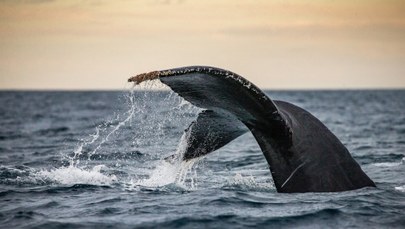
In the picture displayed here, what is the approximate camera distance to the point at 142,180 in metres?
9.37

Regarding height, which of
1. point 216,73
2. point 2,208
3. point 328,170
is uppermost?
point 216,73

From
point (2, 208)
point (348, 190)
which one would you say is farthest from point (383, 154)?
point (2, 208)

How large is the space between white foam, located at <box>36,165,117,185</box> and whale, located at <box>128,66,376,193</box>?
273 cm

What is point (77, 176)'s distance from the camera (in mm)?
9602

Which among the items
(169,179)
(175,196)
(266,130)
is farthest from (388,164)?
(266,130)

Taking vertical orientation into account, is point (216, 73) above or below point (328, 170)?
above

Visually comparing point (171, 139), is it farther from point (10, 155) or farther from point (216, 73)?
point (216, 73)

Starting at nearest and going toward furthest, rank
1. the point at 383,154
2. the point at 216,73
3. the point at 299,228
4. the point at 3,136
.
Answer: the point at 216,73 → the point at 299,228 → the point at 383,154 → the point at 3,136

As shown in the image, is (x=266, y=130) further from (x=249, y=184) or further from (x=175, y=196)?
(x=249, y=184)

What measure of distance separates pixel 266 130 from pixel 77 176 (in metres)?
4.14

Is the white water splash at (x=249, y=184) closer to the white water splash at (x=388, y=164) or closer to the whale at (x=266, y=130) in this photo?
the whale at (x=266, y=130)

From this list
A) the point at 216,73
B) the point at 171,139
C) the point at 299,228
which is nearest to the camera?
the point at 216,73

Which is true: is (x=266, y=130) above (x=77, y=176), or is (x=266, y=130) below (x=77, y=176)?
above

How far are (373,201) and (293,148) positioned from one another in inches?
52.5
